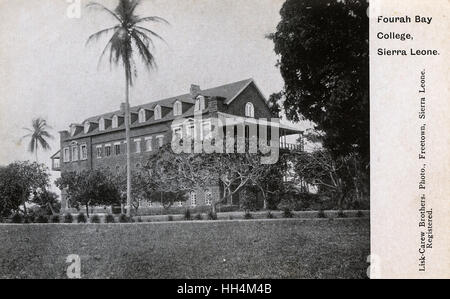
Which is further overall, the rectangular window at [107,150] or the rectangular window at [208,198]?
the rectangular window at [208,198]

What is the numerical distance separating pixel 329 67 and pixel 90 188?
4.55m

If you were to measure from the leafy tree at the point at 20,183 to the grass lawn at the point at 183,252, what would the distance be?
2.14 feet

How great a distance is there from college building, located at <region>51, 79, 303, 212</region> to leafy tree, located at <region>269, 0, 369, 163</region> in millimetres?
618

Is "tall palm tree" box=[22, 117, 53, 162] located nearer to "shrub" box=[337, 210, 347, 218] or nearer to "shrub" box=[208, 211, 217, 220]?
"shrub" box=[208, 211, 217, 220]

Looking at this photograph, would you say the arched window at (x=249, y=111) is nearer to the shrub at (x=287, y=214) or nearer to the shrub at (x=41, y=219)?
the shrub at (x=287, y=214)

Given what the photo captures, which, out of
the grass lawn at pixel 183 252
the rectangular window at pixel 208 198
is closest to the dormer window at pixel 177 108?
the grass lawn at pixel 183 252

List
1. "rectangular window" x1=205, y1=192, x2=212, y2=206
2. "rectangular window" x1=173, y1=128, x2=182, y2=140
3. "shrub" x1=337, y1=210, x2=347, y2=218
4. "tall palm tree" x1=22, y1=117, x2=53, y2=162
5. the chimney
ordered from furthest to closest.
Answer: "rectangular window" x1=205, y1=192, x2=212, y2=206, "shrub" x1=337, y1=210, x2=347, y2=218, "rectangular window" x1=173, y1=128, x2=182, y2=140, the chimney, "tall palm tree" x1=22, y1=117, x2=53, y2=162

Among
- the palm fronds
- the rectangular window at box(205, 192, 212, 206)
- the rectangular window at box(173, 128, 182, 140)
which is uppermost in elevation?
the palm fronds

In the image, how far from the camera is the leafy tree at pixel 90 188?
7.92 meters

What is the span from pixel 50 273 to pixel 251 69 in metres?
4.00

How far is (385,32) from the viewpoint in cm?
584

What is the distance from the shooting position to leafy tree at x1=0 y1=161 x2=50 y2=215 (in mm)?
7490

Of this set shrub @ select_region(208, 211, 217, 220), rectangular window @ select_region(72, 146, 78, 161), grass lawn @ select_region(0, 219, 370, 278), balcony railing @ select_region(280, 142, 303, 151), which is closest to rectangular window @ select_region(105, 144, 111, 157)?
rectangular window @ select_region(72, 146, 78, 161)
